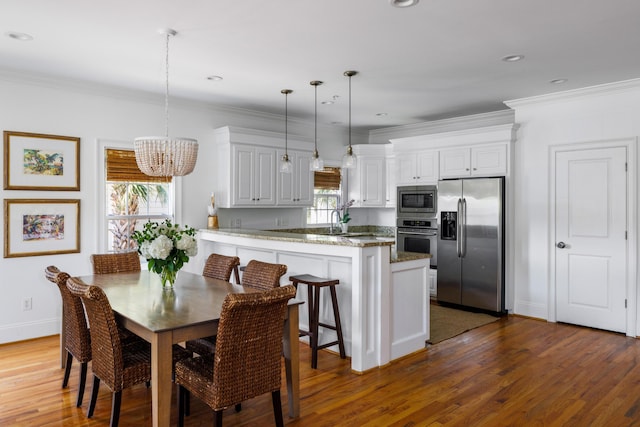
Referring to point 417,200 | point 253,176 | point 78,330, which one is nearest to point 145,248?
point 78,330

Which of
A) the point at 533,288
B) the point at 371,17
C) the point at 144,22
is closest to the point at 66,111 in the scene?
the point at 144,22

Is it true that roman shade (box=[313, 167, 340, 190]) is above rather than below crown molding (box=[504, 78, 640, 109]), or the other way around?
below

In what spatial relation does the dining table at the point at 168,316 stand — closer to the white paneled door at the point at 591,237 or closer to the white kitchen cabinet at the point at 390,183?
the white paneled door at the point at 591,237

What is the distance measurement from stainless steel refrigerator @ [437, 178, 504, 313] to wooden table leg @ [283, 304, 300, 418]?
10.7 feet

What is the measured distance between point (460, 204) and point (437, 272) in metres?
0.94

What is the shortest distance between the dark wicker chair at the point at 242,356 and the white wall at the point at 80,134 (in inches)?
108

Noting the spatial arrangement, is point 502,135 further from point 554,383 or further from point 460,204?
point 554,383

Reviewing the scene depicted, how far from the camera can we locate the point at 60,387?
3.21 metres

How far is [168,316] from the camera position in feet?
7.93

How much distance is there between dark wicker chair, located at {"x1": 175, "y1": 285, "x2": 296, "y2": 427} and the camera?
2.20 m

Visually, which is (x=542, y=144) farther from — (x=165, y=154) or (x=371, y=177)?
(x=165, y=154)

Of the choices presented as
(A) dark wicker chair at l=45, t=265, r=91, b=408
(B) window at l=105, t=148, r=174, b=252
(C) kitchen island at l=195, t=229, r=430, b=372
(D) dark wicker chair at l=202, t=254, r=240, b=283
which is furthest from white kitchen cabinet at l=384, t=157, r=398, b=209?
(A) dark wicker chair at l=45, t=265, r=91, b=408

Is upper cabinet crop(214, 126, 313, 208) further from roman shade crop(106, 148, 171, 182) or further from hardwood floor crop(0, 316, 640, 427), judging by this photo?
hardwood floor crop(0, 316, 640, 427)

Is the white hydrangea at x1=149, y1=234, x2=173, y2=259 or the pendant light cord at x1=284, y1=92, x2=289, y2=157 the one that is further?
the pendant light cord at x1=284, y1=92, x2=289, y2=157
